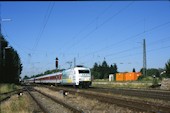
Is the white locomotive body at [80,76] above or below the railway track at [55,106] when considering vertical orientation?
above

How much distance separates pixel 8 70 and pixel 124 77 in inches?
1462

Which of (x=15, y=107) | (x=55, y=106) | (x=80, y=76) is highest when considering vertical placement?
(x=80, y=76)

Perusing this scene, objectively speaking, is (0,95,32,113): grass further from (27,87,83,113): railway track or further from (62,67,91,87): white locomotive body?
(62,67,91,87): white locomotive body

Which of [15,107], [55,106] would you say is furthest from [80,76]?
[15,107]

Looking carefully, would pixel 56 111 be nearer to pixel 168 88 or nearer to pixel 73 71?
pixel 168 88

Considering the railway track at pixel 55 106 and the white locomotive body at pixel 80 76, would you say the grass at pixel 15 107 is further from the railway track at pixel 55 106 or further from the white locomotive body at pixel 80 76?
the white locomotive body at pixel 80 76

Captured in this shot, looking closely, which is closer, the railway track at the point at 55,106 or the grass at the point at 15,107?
the railway track at the point at 55,106

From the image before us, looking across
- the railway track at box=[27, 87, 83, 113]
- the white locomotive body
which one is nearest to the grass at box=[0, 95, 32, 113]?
the railway track at box=[27, 87, 83, 113]

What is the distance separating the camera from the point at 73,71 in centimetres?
4528

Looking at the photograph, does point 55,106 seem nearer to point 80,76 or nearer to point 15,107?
point 15,107

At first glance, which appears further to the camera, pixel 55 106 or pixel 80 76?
pixel 80 76

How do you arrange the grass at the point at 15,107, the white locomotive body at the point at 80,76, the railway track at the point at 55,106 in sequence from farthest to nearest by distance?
the white locomotive body at the point at 80,76 → the grass at the point at 15,107 → the railway track at the point at 55,106

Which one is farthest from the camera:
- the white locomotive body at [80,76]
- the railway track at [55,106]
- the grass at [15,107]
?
the white locomotive body at [80,76]

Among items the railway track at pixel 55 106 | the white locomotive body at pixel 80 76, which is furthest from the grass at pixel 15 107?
the white locomotive body at pixel 80 76
